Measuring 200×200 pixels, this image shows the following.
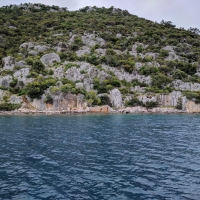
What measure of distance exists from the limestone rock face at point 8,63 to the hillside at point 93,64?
258 millimetres

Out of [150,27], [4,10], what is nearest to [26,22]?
[4,10]

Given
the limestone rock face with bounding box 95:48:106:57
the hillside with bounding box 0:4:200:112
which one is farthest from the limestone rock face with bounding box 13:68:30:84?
the limestone rock face with bounding box 95:48:106:57

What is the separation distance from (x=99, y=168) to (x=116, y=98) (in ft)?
212

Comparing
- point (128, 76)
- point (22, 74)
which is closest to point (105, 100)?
point (128, 76)

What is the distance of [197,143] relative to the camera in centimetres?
2975

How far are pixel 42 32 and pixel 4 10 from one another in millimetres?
49201

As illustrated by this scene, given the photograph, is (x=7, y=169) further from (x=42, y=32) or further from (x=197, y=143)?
(x=42, y=32)

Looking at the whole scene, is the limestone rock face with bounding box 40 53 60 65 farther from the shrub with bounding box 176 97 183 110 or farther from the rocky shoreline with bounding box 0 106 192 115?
the shrub with bounding box 176 97 183 110

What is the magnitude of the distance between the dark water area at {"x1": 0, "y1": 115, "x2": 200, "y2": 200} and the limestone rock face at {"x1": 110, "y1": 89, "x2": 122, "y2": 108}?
50.8 meters

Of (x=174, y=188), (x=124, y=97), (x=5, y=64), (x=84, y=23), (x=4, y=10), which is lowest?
(x=174, y=188)

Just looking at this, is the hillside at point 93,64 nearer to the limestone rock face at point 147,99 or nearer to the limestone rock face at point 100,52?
the limestone rock face at point 147,99

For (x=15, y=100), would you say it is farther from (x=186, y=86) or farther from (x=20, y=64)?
(x=186, y=86)

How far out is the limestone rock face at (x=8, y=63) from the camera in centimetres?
9873

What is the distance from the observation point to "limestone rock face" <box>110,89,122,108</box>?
83250mm
